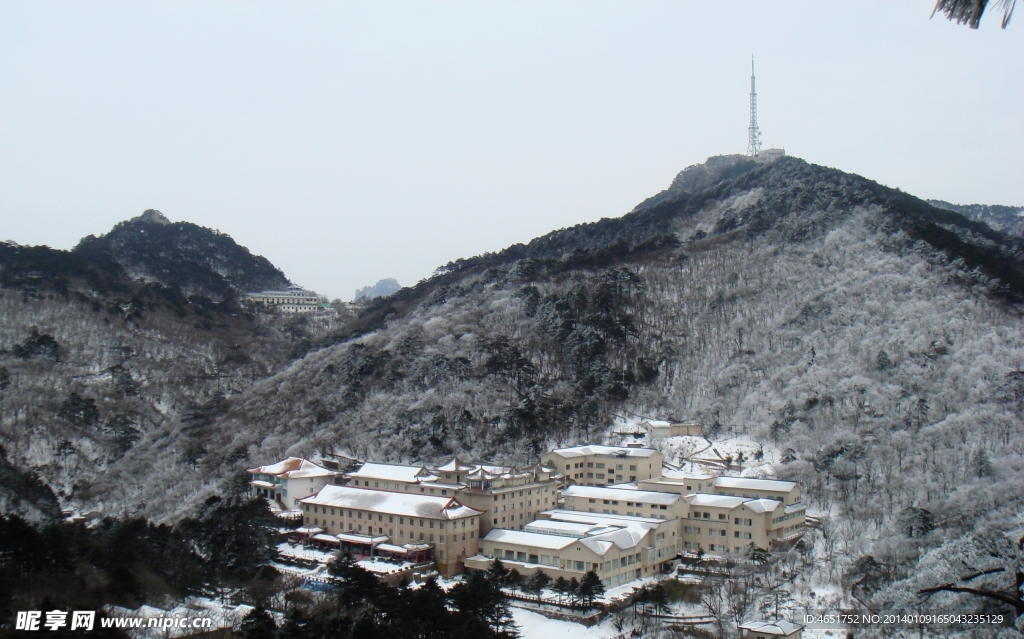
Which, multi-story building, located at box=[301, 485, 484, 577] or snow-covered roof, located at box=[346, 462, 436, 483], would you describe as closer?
multi-story building, located at box=[301, 485, 484, 577]

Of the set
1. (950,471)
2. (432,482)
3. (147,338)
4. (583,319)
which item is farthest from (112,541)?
(147,338)

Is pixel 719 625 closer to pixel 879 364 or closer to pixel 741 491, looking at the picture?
pixel 741 491

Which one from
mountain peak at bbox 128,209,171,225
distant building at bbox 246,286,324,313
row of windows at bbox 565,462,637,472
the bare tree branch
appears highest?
mountain peak at bbox 128,209,171,225

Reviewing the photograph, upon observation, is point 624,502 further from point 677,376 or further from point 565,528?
point 677,376

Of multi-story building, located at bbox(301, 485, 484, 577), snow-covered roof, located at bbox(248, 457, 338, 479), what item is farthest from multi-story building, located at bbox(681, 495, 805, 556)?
snow-covered roof, located at bbox(248, 457, 338, 479)

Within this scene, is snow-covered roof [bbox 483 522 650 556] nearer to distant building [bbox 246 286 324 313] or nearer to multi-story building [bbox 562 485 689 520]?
multi-story building [bbox 562 485 689 520]

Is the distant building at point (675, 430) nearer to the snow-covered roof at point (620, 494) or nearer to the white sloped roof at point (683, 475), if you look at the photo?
the white sloped roof at point (683, 475)

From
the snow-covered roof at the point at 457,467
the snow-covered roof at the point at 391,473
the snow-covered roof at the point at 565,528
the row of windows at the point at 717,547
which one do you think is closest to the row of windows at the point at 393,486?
the snow-covered roof at the point at 391,473
